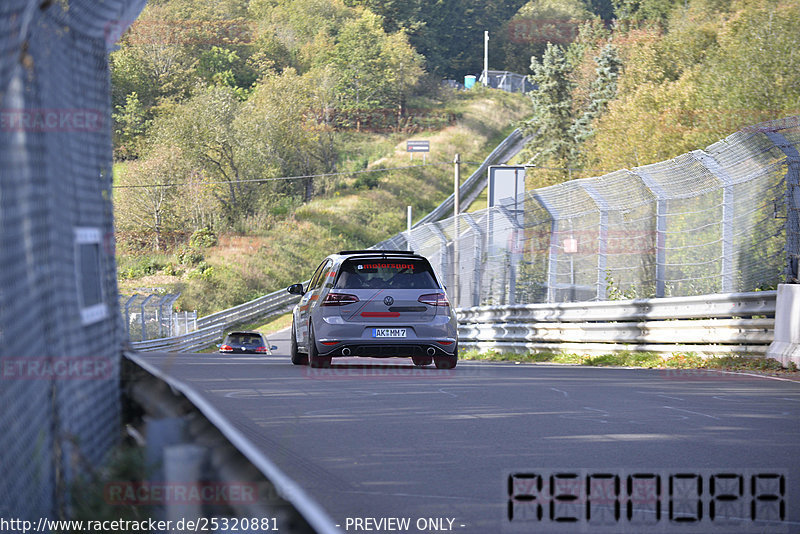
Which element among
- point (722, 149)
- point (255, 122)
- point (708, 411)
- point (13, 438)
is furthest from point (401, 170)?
point (13, 438)

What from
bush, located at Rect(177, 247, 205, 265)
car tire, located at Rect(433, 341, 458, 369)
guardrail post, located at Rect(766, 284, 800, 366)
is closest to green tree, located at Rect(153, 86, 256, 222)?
bush, located at Rect(177, 247, 205, 265)

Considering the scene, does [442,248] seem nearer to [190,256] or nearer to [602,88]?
[190,256]

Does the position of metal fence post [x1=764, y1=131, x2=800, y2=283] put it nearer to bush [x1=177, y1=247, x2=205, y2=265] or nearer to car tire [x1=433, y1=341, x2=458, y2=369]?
car tire [x1=433, y1=341, x2=458, y2=369]

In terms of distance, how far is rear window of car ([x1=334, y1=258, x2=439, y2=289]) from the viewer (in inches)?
599

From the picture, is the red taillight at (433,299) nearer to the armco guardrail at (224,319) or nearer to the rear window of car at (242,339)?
the rear window of car at (242,339)

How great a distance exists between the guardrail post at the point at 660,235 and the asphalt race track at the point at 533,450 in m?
4.69

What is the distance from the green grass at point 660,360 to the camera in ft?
48.9

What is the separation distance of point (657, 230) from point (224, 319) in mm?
43604

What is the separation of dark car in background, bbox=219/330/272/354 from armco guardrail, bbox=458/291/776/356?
932 cm

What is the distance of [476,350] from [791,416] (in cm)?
1730

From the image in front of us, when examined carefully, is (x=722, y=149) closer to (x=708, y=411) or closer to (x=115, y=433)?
(x=708, y=411)

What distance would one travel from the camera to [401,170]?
96.9 metres

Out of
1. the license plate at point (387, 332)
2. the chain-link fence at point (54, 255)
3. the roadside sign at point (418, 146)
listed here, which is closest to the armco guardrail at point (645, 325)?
the license plate at point (387, 332)

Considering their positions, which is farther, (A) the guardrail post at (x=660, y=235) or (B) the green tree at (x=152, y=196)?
(B) the green tree at (x=152, y=196)
